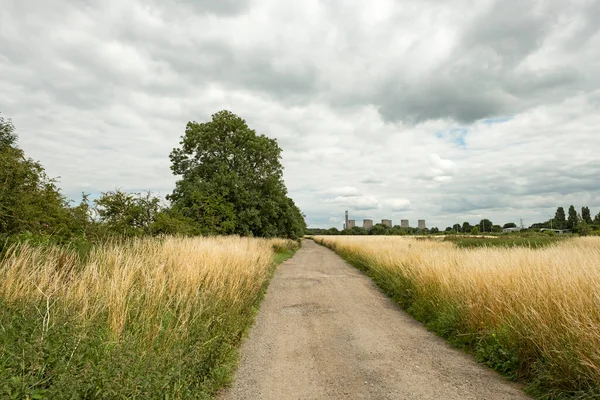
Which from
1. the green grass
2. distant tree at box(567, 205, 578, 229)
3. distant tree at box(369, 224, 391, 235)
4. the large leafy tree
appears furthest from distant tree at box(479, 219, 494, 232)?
the large leafy tree

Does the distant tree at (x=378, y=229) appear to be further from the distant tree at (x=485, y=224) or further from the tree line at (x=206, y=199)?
the tree line at (x=206, y=199)

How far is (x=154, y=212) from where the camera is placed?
15.7 meters

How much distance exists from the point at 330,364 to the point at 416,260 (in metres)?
7.10

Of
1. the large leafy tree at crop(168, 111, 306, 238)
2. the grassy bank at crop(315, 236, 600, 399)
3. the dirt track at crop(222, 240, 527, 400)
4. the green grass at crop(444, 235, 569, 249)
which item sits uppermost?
the large leafy tree at crop(168, 111, 306, 238)

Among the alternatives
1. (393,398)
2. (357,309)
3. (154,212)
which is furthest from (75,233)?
(393,398)

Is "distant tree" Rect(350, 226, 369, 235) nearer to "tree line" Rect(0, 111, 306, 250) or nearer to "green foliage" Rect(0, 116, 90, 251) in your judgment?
"tree line" Rect(0, 111, 306, 250)

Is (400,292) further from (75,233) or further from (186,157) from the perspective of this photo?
(186,157)

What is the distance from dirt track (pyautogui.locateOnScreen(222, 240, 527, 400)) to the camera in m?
4.15

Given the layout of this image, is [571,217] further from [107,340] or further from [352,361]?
[107,340]

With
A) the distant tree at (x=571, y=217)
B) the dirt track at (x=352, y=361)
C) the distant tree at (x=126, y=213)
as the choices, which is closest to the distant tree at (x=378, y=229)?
the distant tree at (x=571, y=217)

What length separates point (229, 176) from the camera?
26.5 metres

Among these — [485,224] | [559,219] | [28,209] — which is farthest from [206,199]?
[559,219]

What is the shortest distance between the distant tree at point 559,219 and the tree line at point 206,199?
101 meters

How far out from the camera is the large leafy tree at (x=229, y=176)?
84.3ft
